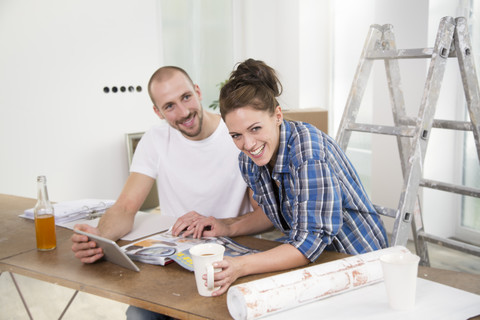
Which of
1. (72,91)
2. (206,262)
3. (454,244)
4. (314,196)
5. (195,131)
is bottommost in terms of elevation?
(454,244)

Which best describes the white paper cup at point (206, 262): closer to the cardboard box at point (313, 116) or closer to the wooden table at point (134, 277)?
the wooden table at point (134, 277)

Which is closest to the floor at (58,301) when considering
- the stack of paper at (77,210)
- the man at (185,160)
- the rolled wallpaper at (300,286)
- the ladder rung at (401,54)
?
the stack of paper at (77,210)

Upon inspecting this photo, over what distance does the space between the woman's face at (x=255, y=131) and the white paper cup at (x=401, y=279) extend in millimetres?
523

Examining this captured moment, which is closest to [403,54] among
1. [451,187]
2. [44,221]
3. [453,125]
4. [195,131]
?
[453,125]

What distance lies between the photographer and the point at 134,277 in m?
1.38

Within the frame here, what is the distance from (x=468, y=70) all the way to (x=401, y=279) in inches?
52.3

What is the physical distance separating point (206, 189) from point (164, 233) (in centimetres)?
43

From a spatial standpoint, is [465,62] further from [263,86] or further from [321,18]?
[321,18]

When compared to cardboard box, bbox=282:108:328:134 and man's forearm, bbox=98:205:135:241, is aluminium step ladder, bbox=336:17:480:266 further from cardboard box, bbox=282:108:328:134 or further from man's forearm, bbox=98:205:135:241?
cardboard box, bbox=282:108:328:134

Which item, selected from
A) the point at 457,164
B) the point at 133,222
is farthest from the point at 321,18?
the point at 133,222

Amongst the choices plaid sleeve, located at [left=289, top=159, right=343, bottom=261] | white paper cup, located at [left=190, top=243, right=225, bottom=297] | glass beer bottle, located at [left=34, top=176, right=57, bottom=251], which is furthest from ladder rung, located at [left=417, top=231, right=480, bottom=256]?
glass beer bottle, located at [left=34, top=176, right=57, bottom=251]

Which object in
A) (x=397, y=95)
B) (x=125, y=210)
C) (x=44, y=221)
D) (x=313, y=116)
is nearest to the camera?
(x=44, y=221)

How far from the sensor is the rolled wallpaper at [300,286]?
108 cm

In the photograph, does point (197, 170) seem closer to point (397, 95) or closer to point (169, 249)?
point (169, 249)
